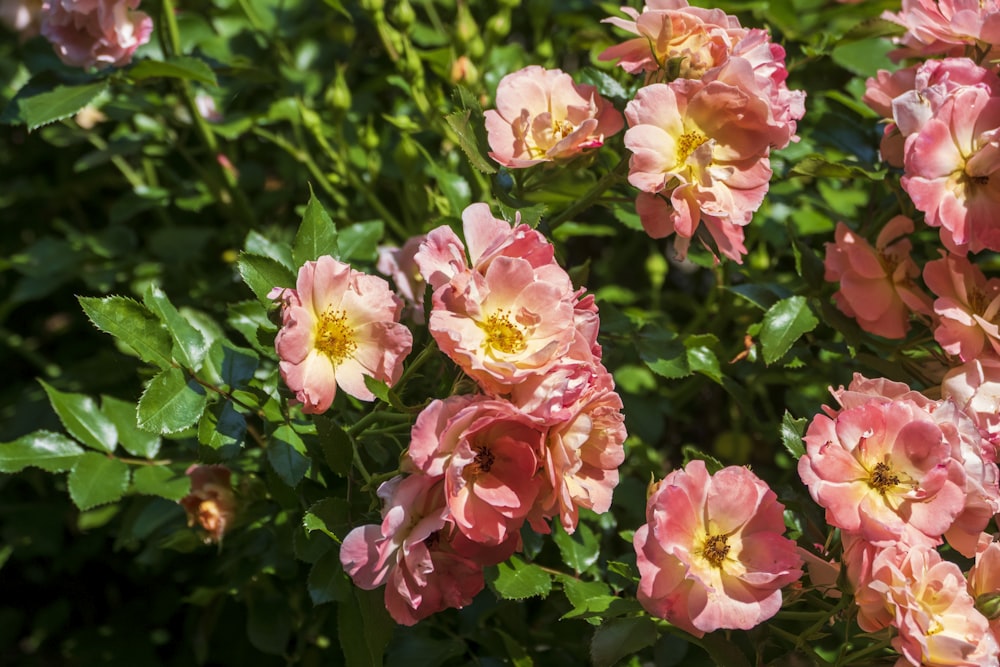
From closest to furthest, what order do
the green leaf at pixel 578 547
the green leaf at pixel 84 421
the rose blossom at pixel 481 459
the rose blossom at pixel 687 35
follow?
the rose blossom at pixel 481 459 < the rose blossom at pixel 687 35 < the green leaf at pixel 578 547 < the green leaf at pixel 84 421

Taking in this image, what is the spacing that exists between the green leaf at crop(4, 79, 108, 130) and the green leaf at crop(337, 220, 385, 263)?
42 cm

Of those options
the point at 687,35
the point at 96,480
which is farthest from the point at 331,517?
the point at 687,35

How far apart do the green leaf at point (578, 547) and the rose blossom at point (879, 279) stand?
1.48 feet

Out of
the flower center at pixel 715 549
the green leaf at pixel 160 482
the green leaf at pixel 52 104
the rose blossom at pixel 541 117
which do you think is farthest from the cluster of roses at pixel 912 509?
the green leaf at pixel 52 104

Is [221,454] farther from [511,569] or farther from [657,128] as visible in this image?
[657,128]

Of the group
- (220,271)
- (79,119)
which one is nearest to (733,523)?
(220,271)

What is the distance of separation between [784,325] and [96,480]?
3.06ft

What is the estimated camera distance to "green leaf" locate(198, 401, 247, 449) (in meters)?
1.09

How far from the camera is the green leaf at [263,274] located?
1.11 meters

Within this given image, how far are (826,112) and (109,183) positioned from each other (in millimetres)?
1597

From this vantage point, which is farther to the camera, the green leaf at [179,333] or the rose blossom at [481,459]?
the green leaf at [179,333]

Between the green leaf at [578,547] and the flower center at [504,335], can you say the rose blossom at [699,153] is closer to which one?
the flower center at [504,335]

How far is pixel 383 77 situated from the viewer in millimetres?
1853

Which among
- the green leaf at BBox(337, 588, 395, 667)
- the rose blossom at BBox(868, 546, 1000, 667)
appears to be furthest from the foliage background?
the rose blossom at BBox(868, 546, 1000, 667)
